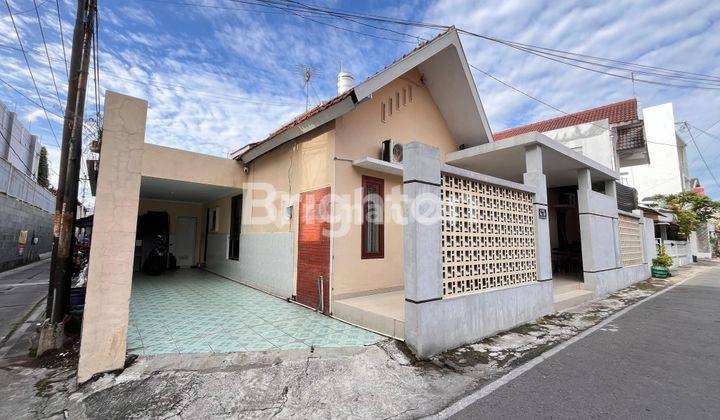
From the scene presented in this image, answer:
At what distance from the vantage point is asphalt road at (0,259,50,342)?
5.78 m

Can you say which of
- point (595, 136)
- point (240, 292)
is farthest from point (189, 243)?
point (595, 136)

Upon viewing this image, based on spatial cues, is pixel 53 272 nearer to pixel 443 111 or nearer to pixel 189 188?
pixel 189 188

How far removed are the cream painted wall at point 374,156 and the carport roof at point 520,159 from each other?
121cm

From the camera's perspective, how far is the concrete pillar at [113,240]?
10.7 feet

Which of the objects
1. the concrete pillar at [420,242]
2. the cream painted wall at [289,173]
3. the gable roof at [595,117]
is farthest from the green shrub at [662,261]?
the cream painted wall at [289,173]

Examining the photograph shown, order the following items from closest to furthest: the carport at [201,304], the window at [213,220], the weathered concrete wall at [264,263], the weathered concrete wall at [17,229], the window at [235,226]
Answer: the carport at [201,304]
the weathered concrete wall at [264,263]
the window at [235,226]
the window at [213,220]
the weathered concrete wall at [17,229]

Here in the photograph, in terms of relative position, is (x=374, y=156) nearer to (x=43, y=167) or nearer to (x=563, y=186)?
(x=563, y=186)

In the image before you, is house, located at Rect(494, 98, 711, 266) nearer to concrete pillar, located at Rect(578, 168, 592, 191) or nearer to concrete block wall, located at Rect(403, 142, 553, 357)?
concrete pillar, located at Rect(578, 168, 592, 191)

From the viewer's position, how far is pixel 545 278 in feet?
20.2

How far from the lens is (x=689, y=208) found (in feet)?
62.9

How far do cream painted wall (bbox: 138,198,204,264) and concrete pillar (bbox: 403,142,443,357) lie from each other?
10971 millimetres

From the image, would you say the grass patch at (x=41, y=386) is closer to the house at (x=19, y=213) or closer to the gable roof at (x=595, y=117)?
the house at (x=19, y=213)

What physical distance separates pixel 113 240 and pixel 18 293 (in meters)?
7.83

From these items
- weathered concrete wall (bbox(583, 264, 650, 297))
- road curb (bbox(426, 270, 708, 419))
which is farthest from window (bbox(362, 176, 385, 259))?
weathered concrete wall (bbox(583, 264, 650, 297))
